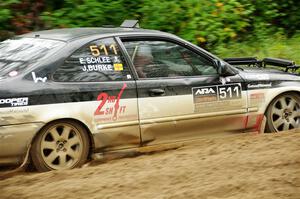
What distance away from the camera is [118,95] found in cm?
599

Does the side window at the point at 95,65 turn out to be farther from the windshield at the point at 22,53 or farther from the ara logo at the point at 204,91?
the ara logo at the point at 204,91

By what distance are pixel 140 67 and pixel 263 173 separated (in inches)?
77.5

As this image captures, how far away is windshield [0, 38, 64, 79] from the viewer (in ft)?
18.7

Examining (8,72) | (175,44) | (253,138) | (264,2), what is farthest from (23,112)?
(264,2)

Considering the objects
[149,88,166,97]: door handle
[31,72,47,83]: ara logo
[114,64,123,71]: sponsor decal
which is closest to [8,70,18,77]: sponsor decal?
[31,72,47,83]: ara logo

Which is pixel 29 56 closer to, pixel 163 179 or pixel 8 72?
pixel 8 72

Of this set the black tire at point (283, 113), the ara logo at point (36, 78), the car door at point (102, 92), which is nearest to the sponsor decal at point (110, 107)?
the car door at point (102, 92)

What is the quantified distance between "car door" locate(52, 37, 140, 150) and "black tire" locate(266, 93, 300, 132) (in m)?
1.87

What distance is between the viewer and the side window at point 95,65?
5848 millimetres

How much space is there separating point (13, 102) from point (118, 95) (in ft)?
3.77

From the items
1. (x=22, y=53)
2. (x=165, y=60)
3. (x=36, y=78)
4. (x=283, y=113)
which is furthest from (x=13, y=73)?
(x=283, y=113)

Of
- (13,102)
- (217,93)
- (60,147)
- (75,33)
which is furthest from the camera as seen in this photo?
(217,93)

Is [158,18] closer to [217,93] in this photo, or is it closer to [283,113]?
[283,113]

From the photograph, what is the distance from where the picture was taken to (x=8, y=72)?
566 centimetres
